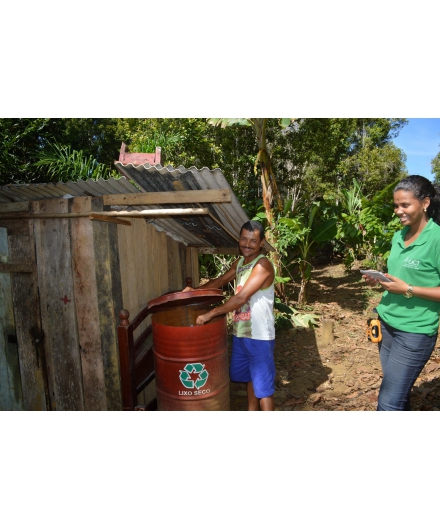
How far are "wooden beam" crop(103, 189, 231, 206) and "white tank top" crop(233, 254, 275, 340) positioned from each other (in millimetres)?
704

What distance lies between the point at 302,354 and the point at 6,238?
15.5 ft

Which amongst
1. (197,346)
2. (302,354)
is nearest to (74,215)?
(197,346)

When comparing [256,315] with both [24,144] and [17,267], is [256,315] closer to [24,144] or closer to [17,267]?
[17,267]

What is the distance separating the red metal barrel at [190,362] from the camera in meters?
3.14

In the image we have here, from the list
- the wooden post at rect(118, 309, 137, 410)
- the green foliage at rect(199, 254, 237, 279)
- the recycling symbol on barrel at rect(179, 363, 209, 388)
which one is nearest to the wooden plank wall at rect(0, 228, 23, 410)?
the wooden post at rect(118, 309, 137, 410)

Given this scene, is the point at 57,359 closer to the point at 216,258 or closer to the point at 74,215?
the point at 74,215

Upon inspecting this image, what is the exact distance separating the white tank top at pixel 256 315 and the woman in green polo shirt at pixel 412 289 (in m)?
0.98

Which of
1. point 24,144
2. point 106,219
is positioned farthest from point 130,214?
point 24,144

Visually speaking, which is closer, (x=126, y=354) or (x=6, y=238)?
(x=126, y=354)

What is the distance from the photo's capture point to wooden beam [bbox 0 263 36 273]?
3537mm

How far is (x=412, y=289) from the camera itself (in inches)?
95.6

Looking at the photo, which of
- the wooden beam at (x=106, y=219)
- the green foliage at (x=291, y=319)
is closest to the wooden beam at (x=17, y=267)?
the wooden beam at (x=106, y=219)

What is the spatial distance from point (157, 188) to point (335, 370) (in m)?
4.01

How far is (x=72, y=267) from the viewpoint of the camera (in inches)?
135
